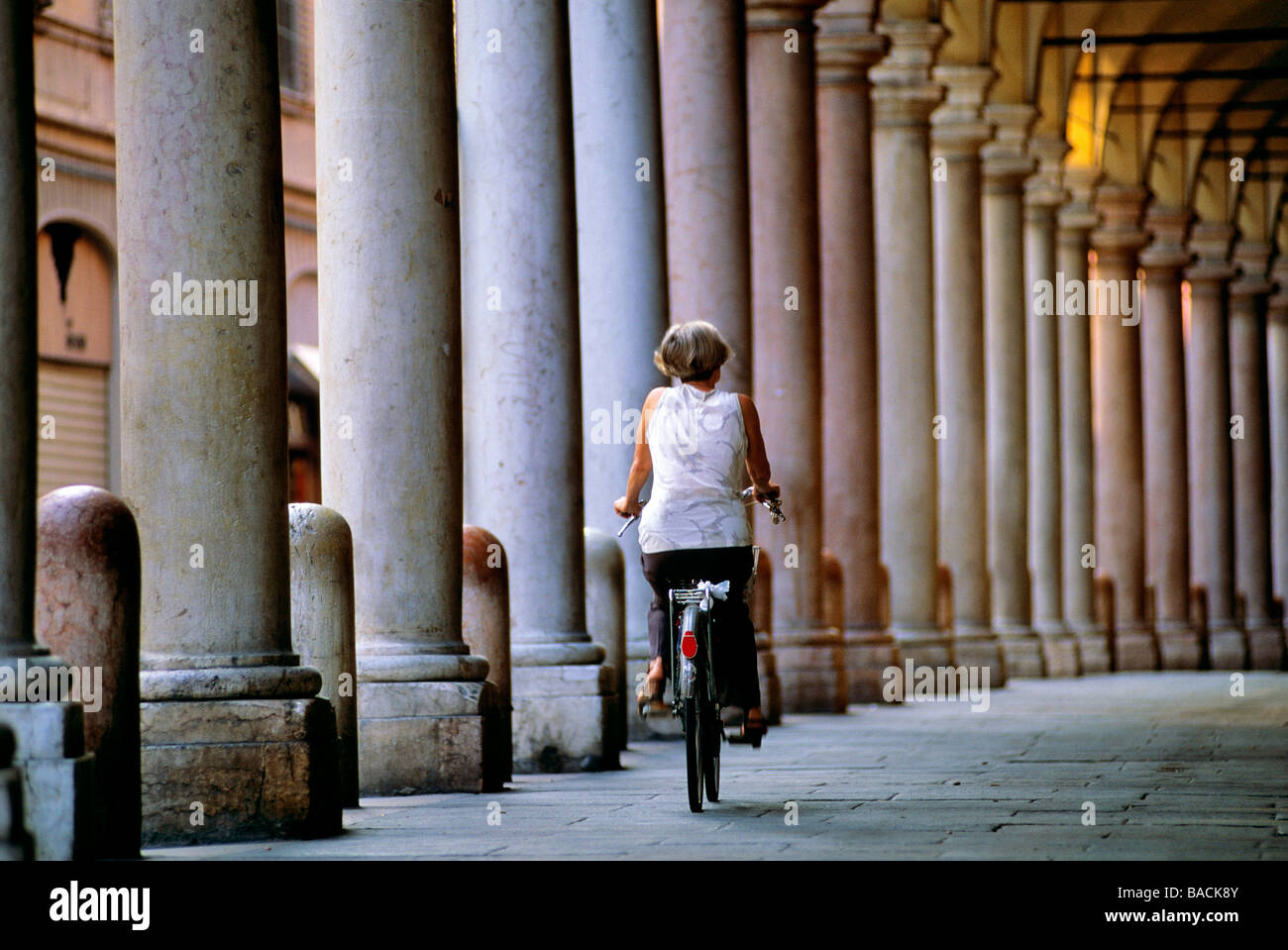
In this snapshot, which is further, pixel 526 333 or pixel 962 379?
pixel 962 379

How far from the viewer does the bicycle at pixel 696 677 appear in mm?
8445

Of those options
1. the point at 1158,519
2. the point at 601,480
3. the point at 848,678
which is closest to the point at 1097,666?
the point at 1158,519

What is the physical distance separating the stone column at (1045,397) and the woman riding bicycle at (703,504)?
63.7 feet

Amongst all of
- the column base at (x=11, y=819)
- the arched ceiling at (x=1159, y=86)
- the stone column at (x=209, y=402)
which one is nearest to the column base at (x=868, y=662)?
the arched ceiling at (x=1159, y=86)

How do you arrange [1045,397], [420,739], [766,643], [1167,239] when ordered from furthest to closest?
1. [1167,239]
2. [1045,397]
3. [766,643]
4. [420,739]

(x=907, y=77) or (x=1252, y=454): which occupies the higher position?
(x=907, y=77)

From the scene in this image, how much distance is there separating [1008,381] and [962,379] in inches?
→ 96.4

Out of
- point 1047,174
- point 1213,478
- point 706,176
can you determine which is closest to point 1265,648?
point 1213,478

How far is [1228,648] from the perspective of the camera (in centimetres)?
3372

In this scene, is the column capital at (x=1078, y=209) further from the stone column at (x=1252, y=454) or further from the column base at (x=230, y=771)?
the column base at (x=230, y=771)

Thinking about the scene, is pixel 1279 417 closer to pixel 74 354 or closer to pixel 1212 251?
pixel 1212 251

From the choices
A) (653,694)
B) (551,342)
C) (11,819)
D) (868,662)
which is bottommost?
(868,662)

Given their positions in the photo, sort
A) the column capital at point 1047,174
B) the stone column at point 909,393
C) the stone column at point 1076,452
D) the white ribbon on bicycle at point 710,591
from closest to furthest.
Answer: the white ribbon on bicycle at point 710,591 → the stone column at point 909,393 → the column capital at point 1047,174 → the stone column at point 1076,452
